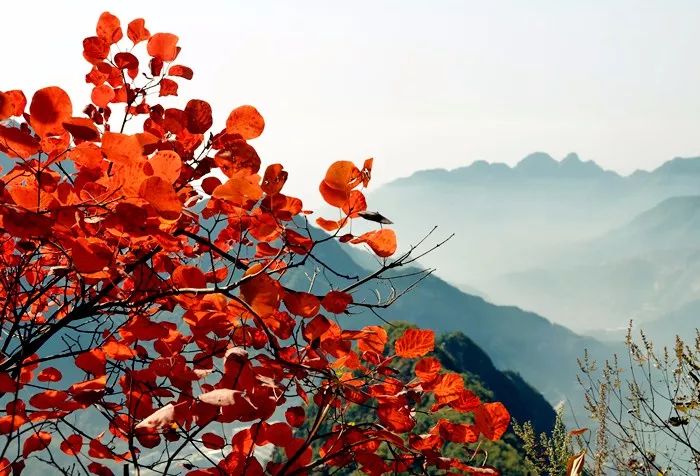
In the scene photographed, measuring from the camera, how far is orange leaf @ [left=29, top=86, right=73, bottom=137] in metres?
1.52

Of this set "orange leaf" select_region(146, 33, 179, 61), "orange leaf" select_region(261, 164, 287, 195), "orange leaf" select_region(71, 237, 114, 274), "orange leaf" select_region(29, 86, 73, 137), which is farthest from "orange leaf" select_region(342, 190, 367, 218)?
"orange leaf" select_region(146, 33, 179, 61)

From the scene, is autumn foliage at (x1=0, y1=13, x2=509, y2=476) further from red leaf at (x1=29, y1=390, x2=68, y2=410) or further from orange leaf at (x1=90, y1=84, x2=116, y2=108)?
orange leaf at (x1=90, y1=84, x2=116, y2=108)

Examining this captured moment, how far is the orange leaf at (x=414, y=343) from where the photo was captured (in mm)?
2074

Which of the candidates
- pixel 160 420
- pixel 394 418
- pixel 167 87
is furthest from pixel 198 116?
pixel 394 418

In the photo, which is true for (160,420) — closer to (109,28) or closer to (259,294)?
(259,294)

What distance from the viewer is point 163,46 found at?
2.70m

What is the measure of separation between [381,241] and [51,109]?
1.01 metres

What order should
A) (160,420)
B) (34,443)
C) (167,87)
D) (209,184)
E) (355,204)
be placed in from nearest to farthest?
(160,420)
(355,204)
(209,184)
(34,443)
(167,87)

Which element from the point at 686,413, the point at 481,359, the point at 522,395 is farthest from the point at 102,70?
the point at 522,395

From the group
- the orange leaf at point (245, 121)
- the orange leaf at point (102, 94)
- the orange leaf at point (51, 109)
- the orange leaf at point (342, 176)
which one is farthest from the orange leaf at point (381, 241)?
the orange leaf at point (102, 94)

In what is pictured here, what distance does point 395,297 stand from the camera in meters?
2.24

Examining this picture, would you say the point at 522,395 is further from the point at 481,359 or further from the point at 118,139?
the point at 118,139

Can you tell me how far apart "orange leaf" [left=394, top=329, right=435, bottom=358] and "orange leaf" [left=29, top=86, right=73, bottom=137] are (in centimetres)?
122

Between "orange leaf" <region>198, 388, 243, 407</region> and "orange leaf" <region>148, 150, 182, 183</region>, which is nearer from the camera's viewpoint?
"orange leaf" <region>198, 388, 243, 407</region>
